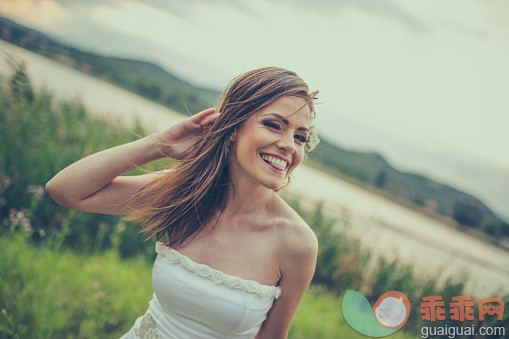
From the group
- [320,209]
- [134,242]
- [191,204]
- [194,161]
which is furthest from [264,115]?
[320,209]

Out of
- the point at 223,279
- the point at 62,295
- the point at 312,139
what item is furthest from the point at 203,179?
the point at 62,295

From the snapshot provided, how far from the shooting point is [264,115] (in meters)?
1.84

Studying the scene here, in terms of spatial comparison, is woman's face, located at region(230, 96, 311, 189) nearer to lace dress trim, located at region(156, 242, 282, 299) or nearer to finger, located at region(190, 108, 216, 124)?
finger, located at region(190, 108, 216, 124)

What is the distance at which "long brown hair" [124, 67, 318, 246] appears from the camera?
1.96 meters

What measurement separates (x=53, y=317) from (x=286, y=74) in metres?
2.91

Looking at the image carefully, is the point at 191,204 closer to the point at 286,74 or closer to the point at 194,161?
the point at 194,161

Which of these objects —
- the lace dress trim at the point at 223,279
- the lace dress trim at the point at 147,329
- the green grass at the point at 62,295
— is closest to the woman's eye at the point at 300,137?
the lace dress trim at the point at 223,279

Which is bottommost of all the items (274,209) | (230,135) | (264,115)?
(274,209)

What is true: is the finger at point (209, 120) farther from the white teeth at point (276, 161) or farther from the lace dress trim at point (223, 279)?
the lace dress trim at point (223, 279)

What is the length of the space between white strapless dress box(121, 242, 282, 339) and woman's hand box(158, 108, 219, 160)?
581mm

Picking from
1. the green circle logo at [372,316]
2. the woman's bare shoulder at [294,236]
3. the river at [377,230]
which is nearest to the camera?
the woman's bare shoulder at [294,236]

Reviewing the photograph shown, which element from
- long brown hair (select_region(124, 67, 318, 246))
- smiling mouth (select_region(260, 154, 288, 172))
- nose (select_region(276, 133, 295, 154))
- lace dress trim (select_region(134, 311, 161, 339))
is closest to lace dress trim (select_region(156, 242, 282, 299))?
long brown hair (select_region(124, 67, 318, 246))

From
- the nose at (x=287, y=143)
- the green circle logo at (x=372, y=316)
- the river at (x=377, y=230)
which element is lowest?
the river at (x=377, y=230)

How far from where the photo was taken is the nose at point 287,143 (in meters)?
1.79
